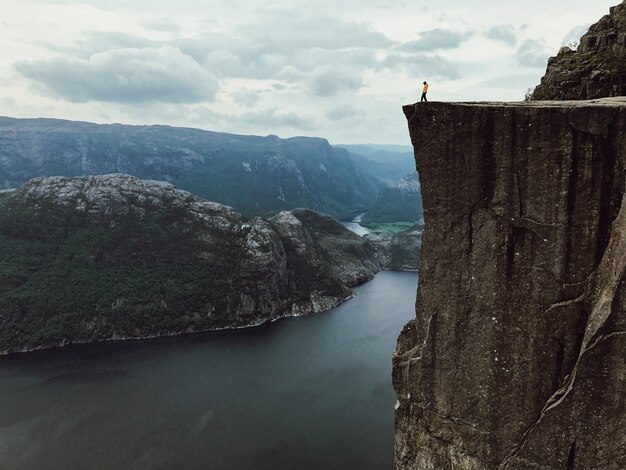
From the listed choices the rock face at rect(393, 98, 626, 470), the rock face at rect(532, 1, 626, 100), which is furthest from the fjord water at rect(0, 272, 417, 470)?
the rock face at rect(532, 1, 626, 100)

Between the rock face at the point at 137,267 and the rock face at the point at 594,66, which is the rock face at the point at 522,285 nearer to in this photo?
the rock face at the point at 594,66

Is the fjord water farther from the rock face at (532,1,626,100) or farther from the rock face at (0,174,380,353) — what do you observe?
the rock face at (532,1,626,100)

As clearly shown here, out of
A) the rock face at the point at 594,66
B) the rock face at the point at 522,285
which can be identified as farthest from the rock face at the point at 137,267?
the rock face at the point at 522,285

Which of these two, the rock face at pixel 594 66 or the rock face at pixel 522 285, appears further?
the rock face at pixel 594 66

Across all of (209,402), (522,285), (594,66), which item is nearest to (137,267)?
(209,402)

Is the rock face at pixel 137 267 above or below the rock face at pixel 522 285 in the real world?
below

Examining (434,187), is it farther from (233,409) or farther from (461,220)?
(233,409)
